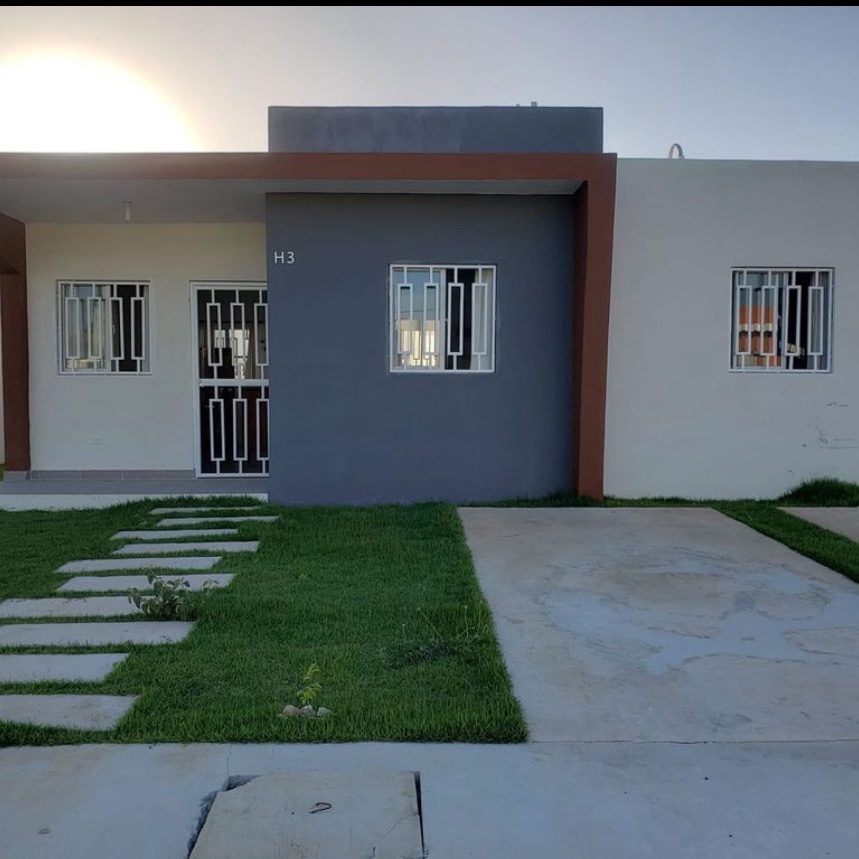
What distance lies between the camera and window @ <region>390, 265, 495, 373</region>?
785 cm

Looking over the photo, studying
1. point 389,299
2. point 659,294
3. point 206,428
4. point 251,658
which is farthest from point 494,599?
point 206,428

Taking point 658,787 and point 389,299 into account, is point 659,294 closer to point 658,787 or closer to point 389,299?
point 389,299

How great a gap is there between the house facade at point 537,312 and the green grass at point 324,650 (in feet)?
5.09

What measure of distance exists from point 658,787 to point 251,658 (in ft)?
6.62

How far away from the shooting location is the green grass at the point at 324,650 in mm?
3189

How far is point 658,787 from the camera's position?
9.21 ft

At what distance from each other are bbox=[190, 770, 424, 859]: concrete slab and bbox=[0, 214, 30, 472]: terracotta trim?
7.29m

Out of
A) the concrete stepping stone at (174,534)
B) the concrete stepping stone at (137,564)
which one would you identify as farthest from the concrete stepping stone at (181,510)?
the concrete stepping stone at (137,564)

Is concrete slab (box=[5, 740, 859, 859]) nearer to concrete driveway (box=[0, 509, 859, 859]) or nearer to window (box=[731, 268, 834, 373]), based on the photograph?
concrete driveway (box=[0, 509, 859, 859])

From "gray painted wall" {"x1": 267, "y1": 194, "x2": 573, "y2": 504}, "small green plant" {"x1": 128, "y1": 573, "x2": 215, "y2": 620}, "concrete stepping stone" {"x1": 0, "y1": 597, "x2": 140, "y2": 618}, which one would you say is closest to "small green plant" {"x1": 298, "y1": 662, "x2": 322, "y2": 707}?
"small green plant" {"x1": 128, "y1": 573, "x2": 215, "y2": 620}

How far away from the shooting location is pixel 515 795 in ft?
9.02

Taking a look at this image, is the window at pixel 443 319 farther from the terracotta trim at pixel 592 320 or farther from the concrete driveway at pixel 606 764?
the concrete driveway at pixel 606 764

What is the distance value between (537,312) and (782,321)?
2.51m

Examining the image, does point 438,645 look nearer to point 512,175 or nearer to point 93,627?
point 93,627
